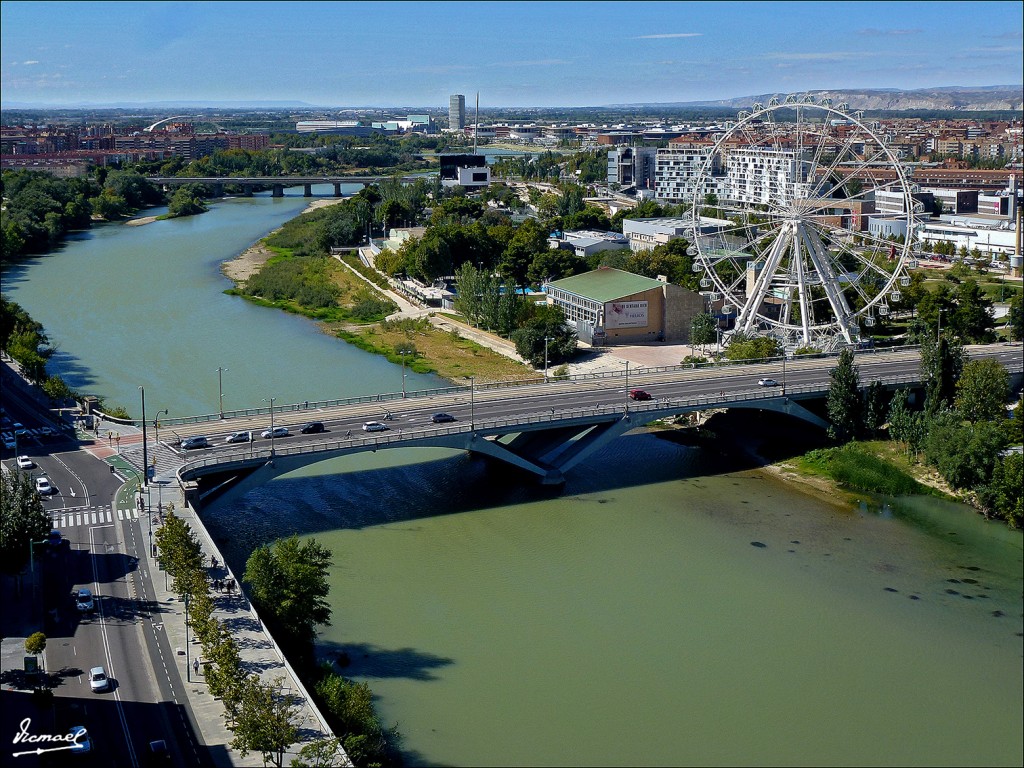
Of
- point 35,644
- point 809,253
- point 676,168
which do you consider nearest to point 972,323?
point 809,253

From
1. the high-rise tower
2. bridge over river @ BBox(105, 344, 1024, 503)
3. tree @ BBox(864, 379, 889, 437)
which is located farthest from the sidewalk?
the high-rise tower

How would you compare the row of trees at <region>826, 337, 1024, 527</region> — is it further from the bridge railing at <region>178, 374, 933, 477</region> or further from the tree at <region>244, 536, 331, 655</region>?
the tree at <region>244, 536, 331, 655</region>

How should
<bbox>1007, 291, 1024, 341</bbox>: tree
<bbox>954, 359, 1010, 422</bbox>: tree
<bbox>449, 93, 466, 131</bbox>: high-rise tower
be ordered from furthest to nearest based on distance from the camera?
<bbox>449, 93, 466, 131</bbox>: high-rise tower → <bbox>1007, 291, 1024, 341</bbox>: tree → <bbox>954, 359, 1010, 422</bbox>: tree

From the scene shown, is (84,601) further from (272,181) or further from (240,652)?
(272,181)

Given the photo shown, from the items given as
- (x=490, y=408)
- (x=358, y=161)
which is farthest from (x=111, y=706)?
(x=358, y=161)

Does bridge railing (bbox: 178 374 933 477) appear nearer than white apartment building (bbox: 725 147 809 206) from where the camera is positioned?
Yes

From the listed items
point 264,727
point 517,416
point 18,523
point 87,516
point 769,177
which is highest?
point 769,177

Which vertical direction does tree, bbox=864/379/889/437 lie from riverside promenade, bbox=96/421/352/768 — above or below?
above
